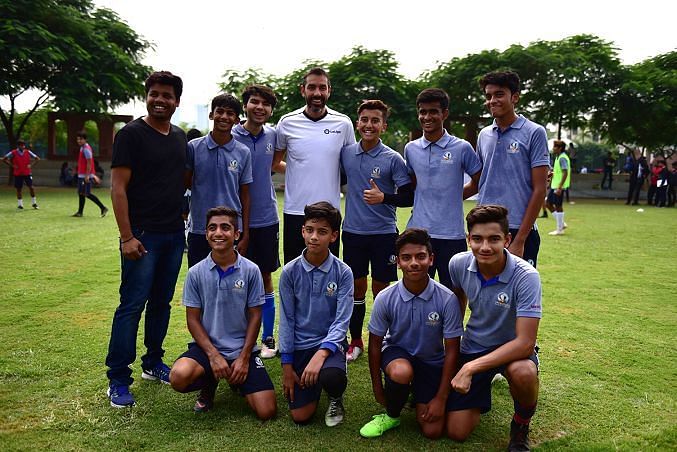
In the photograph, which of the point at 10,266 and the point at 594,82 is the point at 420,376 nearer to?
the point at 10,266

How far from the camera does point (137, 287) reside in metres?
3.66

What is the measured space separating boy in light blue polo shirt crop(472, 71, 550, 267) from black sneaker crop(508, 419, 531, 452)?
1.19 metres

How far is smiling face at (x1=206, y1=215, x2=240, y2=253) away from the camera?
3.58m

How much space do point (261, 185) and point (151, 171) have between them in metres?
1.03

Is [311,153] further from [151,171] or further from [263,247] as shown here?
[151,171]

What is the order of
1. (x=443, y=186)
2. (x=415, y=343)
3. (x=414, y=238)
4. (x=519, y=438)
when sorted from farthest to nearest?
1. (x=443, y=186)
2. (x=415, y=343)
3. (x=414, y=238)
4. (x=519, y=438)

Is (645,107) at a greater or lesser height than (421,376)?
greater

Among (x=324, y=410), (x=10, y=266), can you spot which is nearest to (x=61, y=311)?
(x=10, y=266)

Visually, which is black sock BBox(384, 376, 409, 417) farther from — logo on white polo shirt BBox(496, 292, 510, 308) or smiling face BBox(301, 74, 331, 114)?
smiling face BBox(301, 74, 331, 114)

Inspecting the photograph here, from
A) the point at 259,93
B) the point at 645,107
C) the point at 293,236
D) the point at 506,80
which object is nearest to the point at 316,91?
the point at 259,93

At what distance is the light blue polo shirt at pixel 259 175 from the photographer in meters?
4.45

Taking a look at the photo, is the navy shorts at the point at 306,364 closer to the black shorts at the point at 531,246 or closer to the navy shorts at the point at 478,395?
the navy shorts at the point at 478,395

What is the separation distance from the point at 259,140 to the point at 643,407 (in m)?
3.24

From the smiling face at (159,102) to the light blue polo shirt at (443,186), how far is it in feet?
5.88
